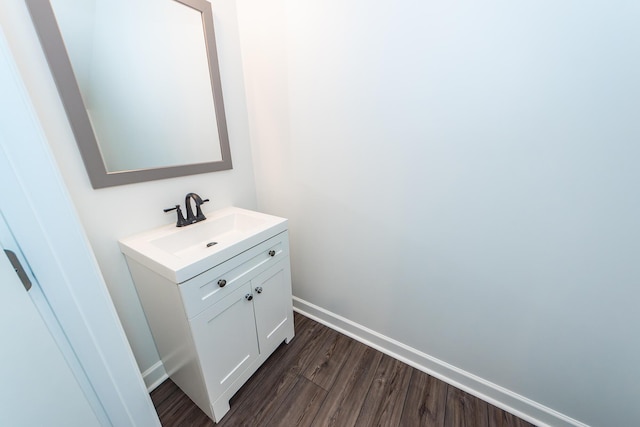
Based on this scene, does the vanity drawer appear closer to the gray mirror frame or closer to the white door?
the white door

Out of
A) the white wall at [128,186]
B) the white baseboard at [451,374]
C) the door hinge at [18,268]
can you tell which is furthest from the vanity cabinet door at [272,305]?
the door hinge at [18,268]

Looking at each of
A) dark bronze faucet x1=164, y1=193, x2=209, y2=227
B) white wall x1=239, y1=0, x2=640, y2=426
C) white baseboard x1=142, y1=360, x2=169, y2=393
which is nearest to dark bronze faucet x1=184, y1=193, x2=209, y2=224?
dark bronze faucet x1=164, y1=193, x2=209, y2=227

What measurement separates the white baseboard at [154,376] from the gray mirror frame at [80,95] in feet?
3.31

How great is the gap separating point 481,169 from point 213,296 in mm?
1222

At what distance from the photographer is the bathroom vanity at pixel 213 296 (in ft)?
2.91

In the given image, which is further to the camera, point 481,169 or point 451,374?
point 451,374

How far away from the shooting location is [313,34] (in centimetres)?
114

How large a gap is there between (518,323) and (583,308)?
0.74 feet

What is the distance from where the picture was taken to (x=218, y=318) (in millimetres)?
980

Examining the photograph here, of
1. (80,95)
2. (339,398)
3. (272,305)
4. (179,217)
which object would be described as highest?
(80,95)

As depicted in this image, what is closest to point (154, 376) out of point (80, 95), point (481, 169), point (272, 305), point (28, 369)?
point (272, 305)

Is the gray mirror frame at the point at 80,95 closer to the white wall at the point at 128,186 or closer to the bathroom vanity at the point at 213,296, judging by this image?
the white wall at the point at 128,186

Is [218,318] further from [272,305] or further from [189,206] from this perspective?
[189,206]

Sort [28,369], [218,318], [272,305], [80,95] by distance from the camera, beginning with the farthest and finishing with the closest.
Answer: [272,305] < [218,318] < [80,95] < [28,369]
